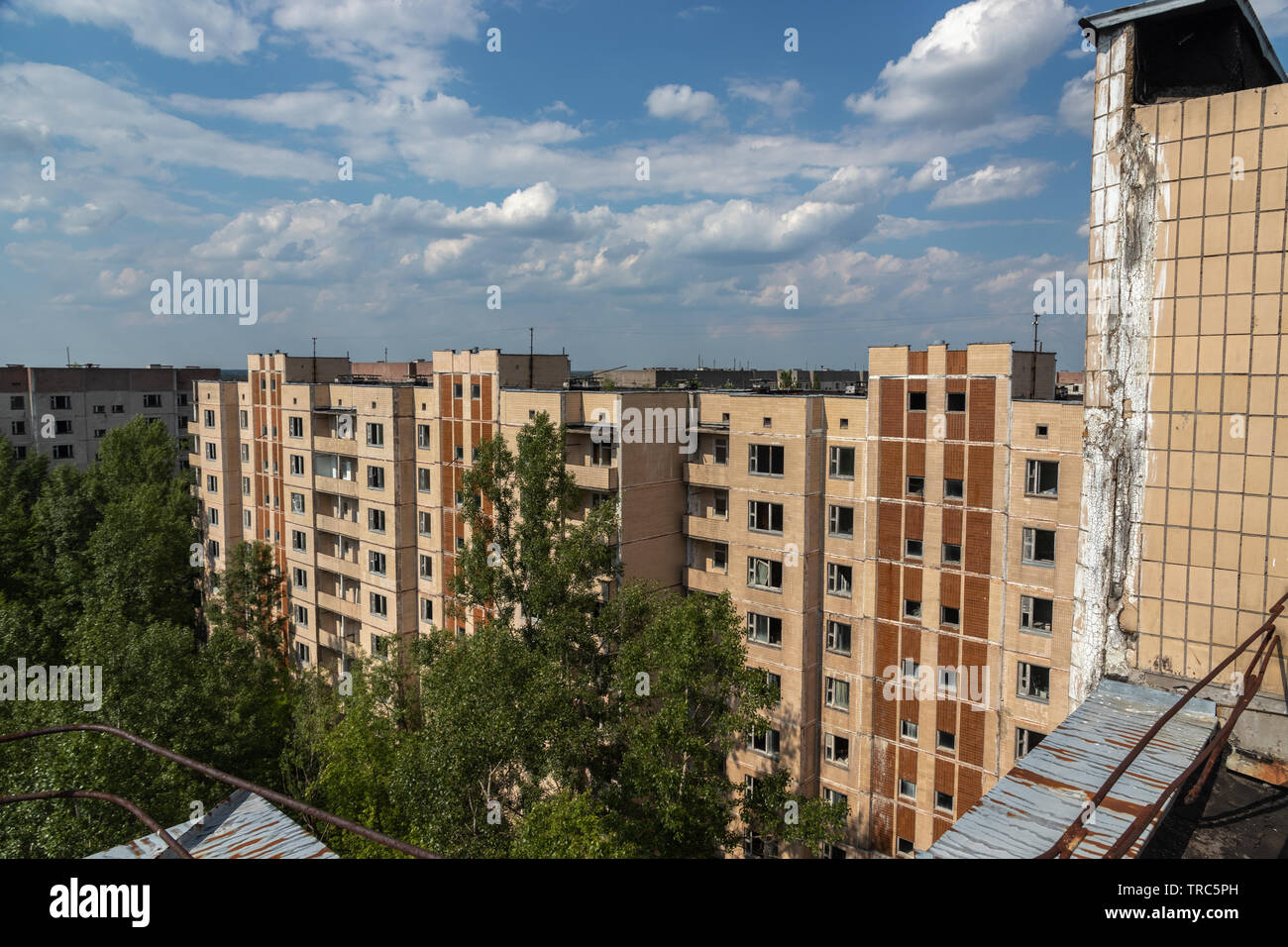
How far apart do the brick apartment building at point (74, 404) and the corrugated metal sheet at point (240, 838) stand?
72940 mm

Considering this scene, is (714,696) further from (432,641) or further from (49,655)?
(49,655)

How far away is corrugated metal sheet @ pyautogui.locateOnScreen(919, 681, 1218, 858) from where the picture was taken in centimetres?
731

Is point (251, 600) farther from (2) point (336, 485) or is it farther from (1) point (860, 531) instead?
(1) point (860, 531)

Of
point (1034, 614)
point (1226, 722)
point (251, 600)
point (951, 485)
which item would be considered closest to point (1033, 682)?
point (1034, 614)

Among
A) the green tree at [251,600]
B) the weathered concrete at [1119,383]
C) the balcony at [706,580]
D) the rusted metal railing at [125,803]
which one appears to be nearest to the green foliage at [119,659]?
the green tree at [251,600]

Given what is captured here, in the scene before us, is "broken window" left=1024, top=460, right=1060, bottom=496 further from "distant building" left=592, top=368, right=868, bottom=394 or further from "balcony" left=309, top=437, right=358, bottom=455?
"balcony" left=309, top=437, right=358, bottom=455

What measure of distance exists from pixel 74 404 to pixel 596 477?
68859 millimetres

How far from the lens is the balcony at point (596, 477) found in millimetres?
29250

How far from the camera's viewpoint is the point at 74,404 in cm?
7381

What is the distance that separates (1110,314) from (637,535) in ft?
64.7

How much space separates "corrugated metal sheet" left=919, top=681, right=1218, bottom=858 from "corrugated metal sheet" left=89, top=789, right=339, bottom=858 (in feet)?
20.1

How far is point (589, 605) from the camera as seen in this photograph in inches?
954

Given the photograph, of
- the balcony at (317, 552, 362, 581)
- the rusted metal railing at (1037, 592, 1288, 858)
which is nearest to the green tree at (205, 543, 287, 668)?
the balcony at (317, 552, 362, 581)
